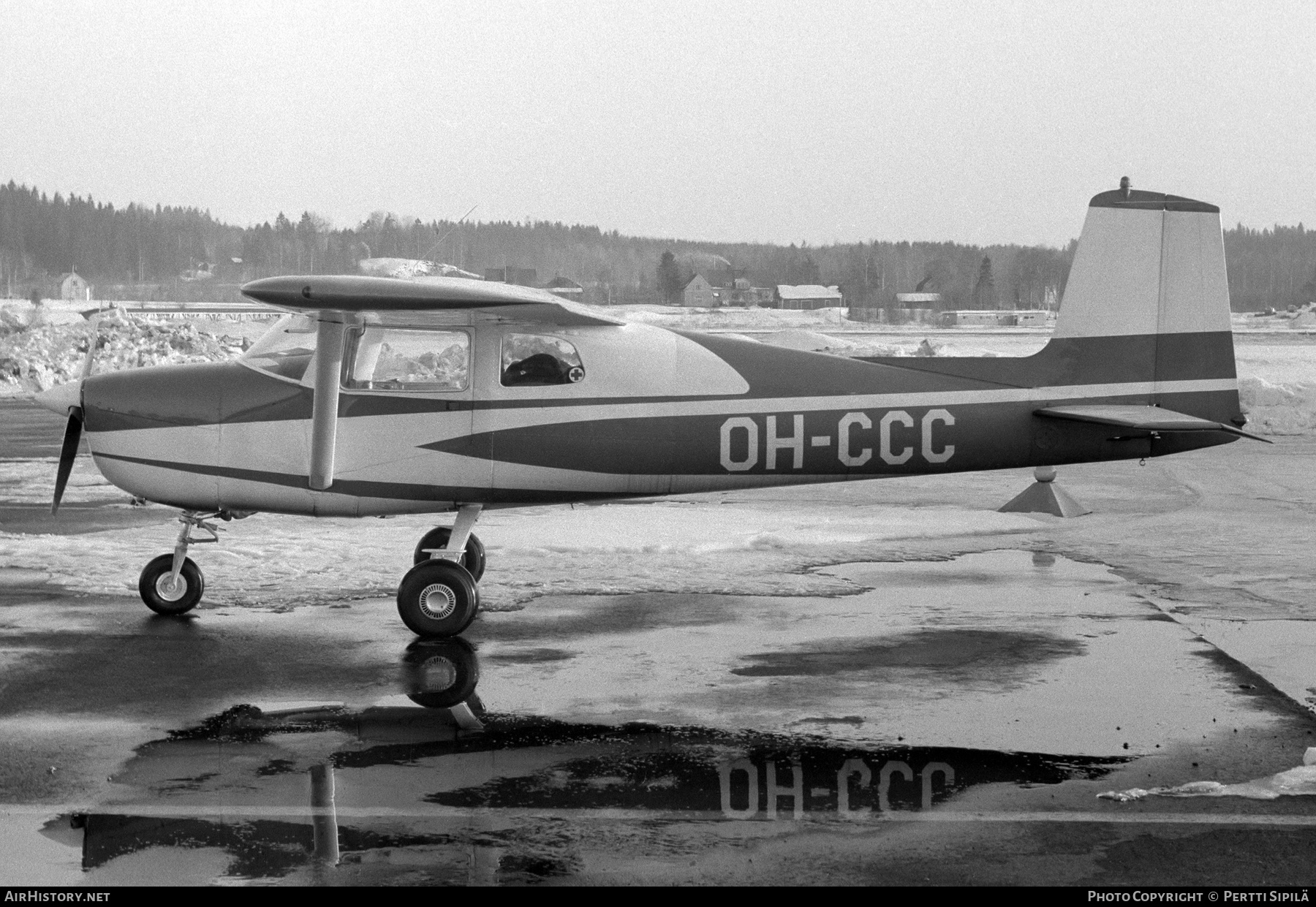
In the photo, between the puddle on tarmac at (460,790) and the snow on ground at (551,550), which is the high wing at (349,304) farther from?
the puddle on tarmac at (460,790)

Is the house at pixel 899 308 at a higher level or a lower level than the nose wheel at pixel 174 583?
higher

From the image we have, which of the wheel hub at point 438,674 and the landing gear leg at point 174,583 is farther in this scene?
the landing gear leg at point 174,583

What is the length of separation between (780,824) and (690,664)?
2.53 meters

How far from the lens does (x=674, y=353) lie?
8703 mm

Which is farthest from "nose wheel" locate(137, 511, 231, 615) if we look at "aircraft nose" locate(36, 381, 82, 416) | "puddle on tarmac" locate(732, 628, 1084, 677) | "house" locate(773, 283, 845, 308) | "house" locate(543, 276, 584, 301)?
"house" locate(773, 283, 845, 308)

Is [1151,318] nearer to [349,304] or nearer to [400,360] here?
[400,360]

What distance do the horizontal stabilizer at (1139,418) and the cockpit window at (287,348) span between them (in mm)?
4758

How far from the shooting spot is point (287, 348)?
8758mm

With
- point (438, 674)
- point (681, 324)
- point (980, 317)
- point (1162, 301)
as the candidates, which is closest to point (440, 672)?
point (438, 674)

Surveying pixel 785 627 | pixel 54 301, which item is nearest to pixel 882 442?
pixel 785 627

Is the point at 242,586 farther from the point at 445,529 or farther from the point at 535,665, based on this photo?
the point at 535,665

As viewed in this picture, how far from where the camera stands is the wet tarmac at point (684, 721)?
15.0 ft

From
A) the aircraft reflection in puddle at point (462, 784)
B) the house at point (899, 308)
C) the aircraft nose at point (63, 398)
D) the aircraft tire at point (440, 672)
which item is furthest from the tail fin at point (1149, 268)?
the house at point (899, 308)

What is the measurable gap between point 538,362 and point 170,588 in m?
2.75
